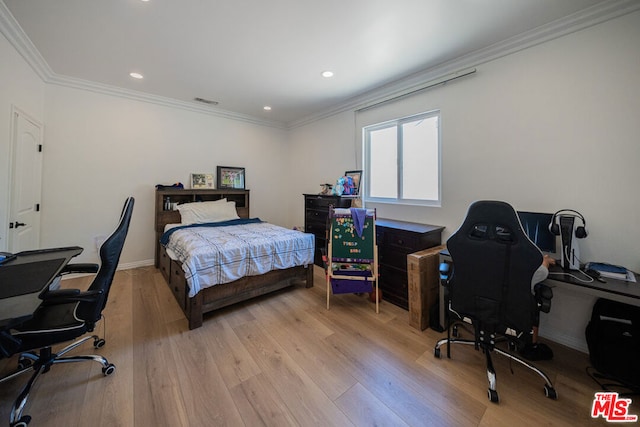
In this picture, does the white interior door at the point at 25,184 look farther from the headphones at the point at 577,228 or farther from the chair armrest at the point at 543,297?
the headphones at the point at 577,228

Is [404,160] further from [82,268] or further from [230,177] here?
[82,268]

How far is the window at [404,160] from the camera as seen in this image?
309 centimetres

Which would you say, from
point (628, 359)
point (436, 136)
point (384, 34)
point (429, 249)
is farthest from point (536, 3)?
point (628, 359)

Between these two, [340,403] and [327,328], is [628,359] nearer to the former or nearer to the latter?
[340,403]

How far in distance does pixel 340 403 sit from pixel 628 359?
202 centimetres

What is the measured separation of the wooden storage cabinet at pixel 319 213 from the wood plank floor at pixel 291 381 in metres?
1.75

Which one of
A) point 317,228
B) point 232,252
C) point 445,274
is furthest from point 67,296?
point 317,228

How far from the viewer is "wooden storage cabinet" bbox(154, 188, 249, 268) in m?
3.83

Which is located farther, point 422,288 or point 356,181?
point 356,181

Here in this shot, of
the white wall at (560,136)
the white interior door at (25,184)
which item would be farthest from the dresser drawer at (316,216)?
the white interior door at (25,184)

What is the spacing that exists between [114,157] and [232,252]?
9.21ft

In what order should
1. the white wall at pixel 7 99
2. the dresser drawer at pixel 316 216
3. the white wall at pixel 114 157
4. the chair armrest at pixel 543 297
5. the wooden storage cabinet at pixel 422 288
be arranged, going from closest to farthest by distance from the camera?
the chair armrest at pixel 543 297, the white wall at pixel 7 99, the wooden storage cabinet at pixel 422 288, the white wall at pixel 114 157, the dresser drawer at pixel 316 216

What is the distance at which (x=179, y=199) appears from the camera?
414cm

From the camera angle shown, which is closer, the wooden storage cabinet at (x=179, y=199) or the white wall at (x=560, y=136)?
the white wall at (x=560, y=136)
